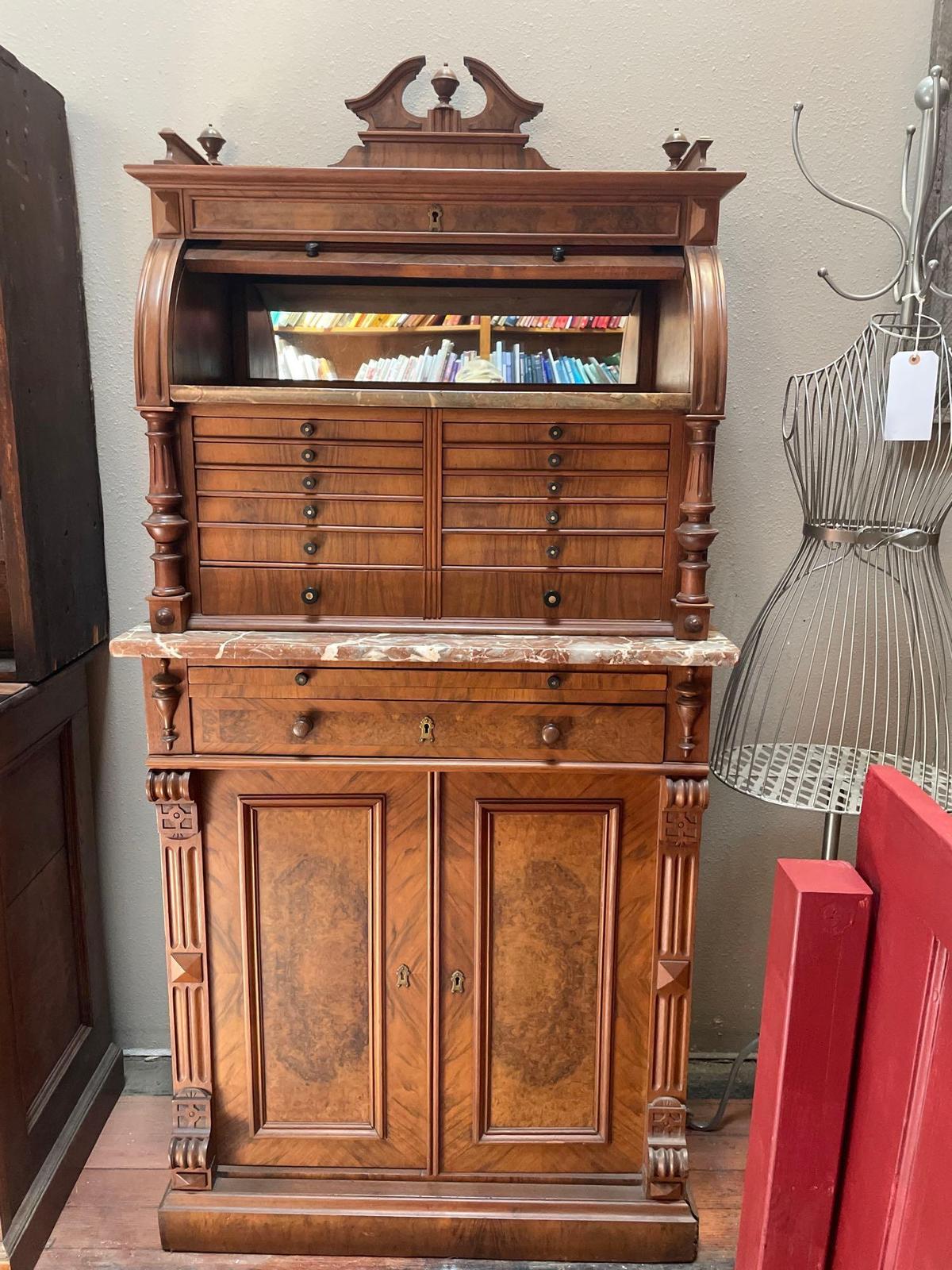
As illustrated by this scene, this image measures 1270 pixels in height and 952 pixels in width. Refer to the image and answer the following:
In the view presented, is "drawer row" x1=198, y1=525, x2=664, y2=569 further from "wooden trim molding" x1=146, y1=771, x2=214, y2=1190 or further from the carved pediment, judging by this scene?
the carved pediment

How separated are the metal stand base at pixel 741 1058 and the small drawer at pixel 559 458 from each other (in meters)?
0.77

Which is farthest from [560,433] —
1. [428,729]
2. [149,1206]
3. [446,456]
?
[149,1206]

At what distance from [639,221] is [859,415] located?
2.02ft

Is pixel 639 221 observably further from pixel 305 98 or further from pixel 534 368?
pixel 305 98

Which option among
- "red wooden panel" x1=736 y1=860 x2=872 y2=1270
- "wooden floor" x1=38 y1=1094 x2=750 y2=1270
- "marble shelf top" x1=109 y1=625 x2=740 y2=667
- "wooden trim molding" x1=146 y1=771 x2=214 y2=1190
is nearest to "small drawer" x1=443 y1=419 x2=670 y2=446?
"marble shelf top" x1=109 y1=625 x2=740 y2=667

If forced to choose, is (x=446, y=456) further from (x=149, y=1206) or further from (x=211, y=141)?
(x=149, y=1206)

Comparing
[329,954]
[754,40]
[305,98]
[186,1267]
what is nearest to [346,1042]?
[329,954]

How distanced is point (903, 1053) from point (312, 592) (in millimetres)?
1131

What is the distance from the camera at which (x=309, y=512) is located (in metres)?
1.55

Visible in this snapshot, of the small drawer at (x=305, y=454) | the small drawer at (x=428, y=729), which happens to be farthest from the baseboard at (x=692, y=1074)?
the small drawer at (x=305, y=454)

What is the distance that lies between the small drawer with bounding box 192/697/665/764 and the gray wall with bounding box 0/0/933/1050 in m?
0.75

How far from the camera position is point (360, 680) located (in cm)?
153

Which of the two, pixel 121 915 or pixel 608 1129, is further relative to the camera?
pixel 121 915

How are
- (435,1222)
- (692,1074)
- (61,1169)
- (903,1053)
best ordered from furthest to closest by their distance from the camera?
(692,1074) < (61,1169) < (435,1222) < (903,1053)
